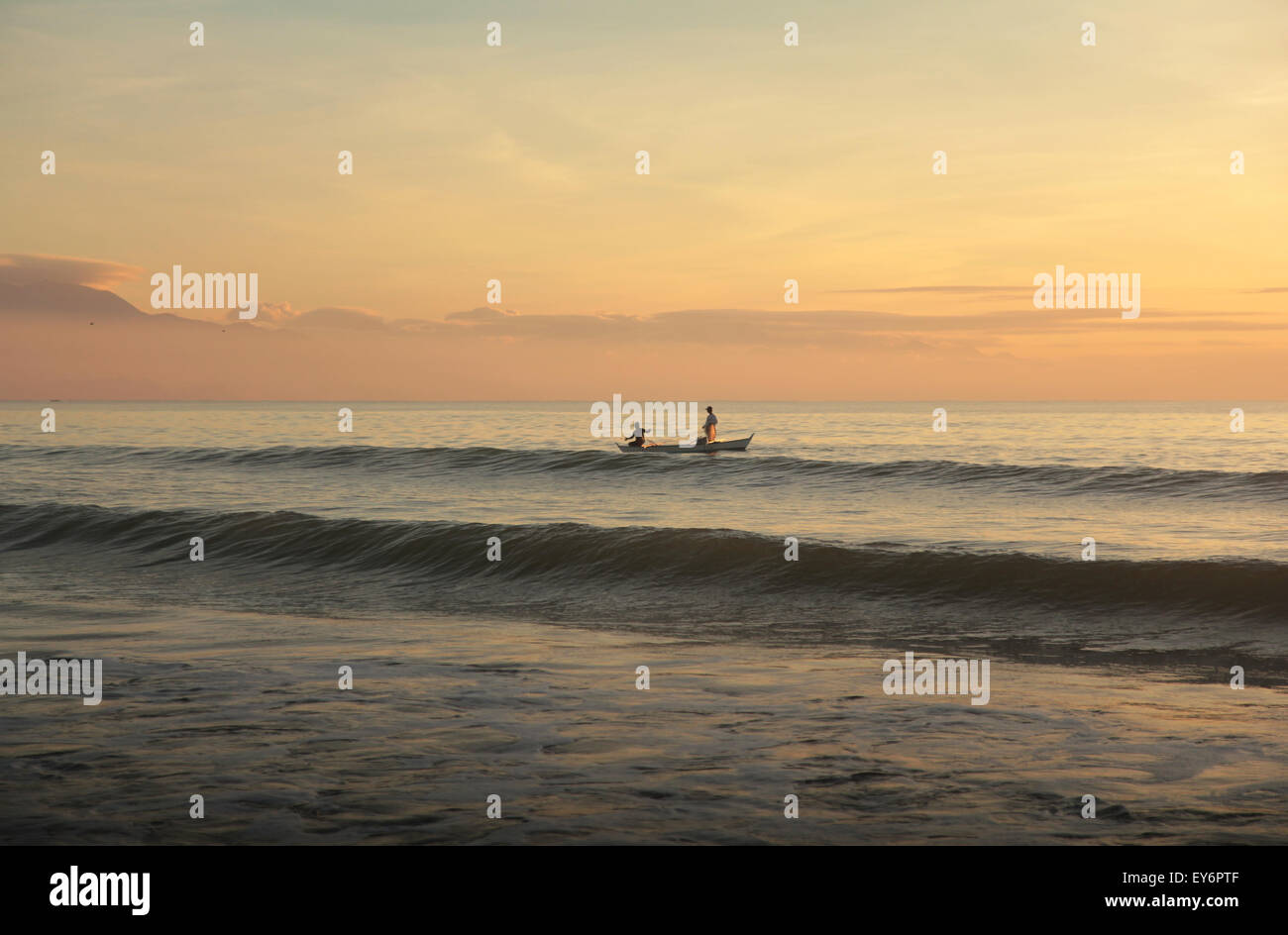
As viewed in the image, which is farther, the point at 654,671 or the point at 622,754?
the point at 654,671

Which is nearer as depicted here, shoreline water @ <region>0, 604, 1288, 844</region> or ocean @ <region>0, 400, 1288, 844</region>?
shoreline water @ <region>0, 604, 1288, 844</region>

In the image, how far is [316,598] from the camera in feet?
48.2

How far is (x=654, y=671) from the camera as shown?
9195 millimetres

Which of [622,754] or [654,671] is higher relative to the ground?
[654,671]

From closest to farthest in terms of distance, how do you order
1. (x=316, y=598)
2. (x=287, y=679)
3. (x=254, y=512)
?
(x=287, y=679)
(x=316, y=598)
(x=254, y=512)

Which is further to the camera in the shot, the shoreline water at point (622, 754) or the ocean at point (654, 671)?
the ocean at point (654, 671)

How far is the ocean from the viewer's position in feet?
17.5

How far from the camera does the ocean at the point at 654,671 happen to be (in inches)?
210
